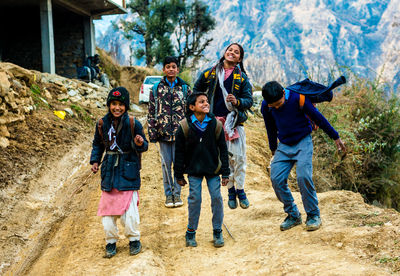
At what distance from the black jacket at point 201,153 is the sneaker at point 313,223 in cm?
97

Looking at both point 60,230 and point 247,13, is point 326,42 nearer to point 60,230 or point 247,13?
point 247,13

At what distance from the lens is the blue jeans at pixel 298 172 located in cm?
353

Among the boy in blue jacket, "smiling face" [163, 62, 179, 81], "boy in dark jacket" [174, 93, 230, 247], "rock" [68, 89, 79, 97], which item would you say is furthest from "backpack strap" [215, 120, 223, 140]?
"rock" [68, 89, 79, 97]

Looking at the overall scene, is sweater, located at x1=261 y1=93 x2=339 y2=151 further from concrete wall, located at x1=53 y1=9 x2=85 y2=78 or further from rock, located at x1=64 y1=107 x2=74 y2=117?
concrete wall, located at x1=53 y1=9 x2=85 y2=78

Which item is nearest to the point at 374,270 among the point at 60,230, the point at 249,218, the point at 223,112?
the point at 249,218

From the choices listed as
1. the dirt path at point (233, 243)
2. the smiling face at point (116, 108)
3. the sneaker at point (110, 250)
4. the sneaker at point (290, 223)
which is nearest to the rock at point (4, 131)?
the dirt path at point (233, 243)

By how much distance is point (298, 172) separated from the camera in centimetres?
354

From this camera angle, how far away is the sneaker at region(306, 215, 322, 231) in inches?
139

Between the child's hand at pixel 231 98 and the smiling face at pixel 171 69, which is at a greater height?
the smiling face at pixel 171 69

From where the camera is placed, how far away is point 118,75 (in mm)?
21406

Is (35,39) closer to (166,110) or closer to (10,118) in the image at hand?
(10,118)

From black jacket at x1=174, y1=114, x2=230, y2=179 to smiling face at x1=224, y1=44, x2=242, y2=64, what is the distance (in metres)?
0.96

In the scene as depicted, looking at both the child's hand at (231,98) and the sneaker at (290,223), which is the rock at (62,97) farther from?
the sneaker at (290,223)

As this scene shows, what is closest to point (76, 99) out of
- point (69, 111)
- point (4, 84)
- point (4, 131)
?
point (69, 111)
